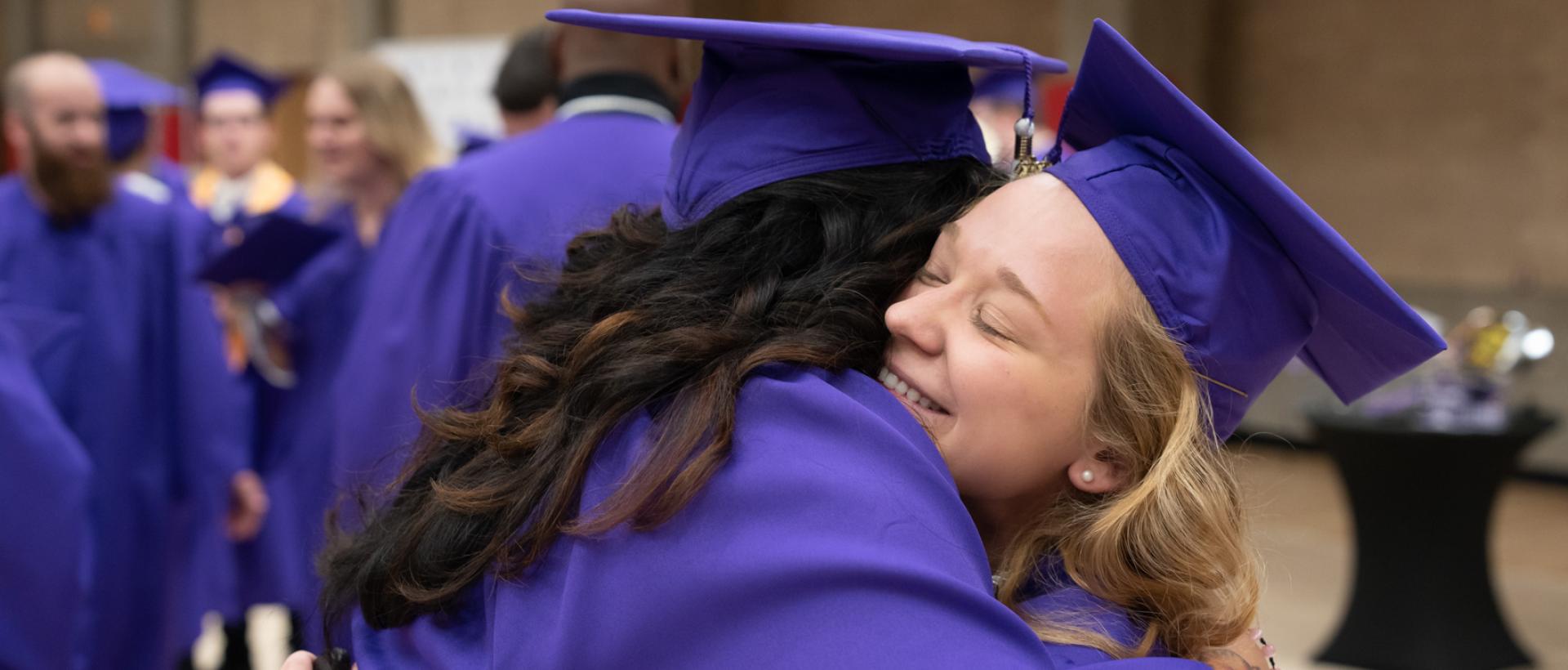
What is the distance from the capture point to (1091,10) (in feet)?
30.7

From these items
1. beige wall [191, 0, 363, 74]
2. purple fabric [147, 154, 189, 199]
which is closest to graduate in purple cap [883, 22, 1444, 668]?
purple fabric [147, 154, 189, 199]

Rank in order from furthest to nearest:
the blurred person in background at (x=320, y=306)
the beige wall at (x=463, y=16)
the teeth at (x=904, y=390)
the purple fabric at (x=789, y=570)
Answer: the beige wall at (x=463, y=16), the blurred person in background at (x=320, y=306), the teeth at (x=904, y=390), the purple fabric at (x=789, y=570)

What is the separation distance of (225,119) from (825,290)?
6027 millimetres

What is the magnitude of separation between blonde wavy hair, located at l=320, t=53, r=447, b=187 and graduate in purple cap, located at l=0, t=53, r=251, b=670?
612 millimetres

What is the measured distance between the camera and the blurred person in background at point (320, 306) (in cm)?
460

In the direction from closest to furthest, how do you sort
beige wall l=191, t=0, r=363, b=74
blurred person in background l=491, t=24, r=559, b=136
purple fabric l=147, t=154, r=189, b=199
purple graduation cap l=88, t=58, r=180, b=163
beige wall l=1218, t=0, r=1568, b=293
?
1. blurred person in background l=491, t=24, r=559, b=136
2. purple graduation cap l=88, t=58, r=180, b=163
3. purple fabric l=147, t=154, r=189, b=199
4. beige wall l=1218, t=0, r=1568, b=293
5. beige wall l=191, t=0, r=363, b=74

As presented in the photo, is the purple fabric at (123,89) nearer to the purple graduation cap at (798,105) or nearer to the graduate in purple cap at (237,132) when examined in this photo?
the graduate in purple cap at (237,132)

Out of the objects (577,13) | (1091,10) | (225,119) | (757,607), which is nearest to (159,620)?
(225,119)

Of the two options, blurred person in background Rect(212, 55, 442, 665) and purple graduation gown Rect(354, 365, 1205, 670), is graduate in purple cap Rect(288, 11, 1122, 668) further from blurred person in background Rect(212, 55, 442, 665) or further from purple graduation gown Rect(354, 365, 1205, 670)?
blurred person in background Rect(212, 55, 442, 665)

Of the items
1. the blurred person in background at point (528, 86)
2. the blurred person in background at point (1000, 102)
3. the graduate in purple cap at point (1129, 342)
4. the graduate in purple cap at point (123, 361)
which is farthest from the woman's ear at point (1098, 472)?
the blurred person in background at point (1000, 102)

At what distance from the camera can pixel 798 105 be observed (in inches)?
53.4

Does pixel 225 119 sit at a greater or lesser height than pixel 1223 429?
lesser

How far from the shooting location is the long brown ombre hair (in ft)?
3.88

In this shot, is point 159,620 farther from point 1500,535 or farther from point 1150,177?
point 1500,535
